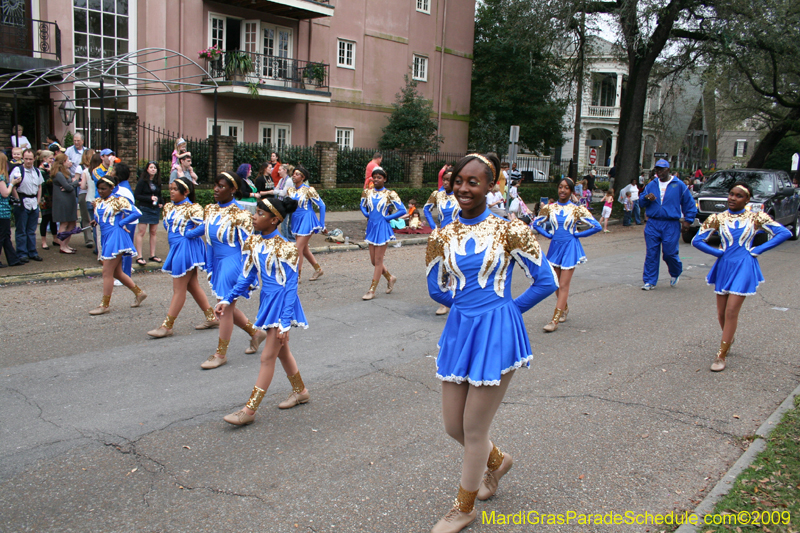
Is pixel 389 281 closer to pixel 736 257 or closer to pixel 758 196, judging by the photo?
pixel 736 257

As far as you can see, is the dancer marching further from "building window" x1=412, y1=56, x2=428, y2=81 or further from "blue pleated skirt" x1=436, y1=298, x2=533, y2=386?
"building window" x1=412, y1=56, x2=428, y2=81

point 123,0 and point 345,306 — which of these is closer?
point 345,306

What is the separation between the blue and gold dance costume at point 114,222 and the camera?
26.2 ft

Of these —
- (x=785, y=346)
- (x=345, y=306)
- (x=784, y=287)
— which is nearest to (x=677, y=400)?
(x=785, y=346)

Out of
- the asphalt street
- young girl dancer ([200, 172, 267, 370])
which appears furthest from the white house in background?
young girl dancer ([200, 172, 267, 370])

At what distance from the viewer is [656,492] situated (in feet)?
13.4

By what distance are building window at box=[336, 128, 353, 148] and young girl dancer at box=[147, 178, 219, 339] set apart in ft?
65.7

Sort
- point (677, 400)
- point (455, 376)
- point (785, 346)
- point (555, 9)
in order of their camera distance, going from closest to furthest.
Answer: point (455, 376)
point (677, 400)
point (785, 346)
point (555, 9)

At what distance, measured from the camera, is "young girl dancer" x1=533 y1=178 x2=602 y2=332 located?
7953 millimetres

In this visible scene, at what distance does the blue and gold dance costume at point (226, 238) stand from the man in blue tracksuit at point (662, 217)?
23.5 ft

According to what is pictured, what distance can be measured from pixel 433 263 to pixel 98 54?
19.6m

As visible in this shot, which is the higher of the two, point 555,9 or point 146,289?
point 555,9

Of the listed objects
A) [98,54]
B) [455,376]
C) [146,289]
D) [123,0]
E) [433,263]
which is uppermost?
[123,0]

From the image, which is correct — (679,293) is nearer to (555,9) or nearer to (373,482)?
(373,482)
